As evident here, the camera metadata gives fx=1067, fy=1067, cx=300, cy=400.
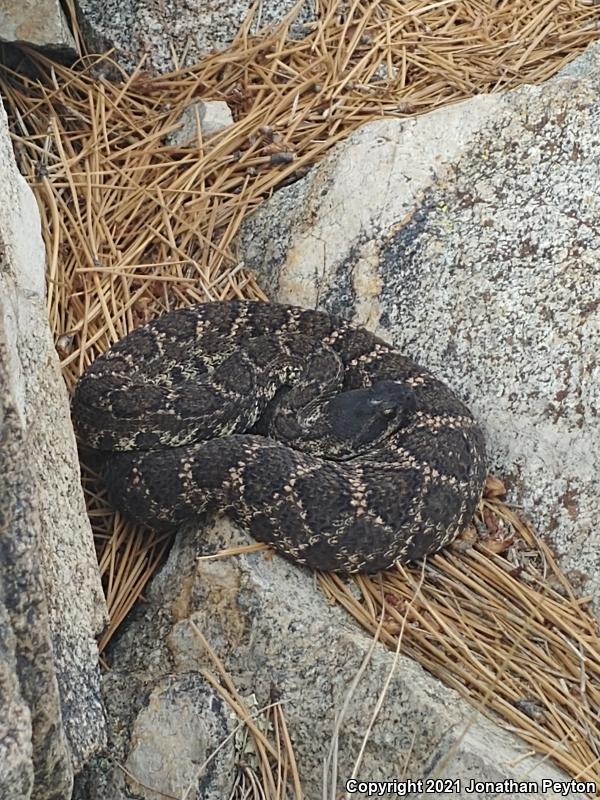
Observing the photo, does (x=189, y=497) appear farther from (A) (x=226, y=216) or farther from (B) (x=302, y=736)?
(A) (x=226, y=216)

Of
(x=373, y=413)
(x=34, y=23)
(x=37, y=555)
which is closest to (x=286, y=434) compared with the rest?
(x=373, y=413)

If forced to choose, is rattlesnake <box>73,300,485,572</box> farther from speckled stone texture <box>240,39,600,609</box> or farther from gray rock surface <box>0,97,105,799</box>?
gray rock surface <box>0,97,105,799</box>

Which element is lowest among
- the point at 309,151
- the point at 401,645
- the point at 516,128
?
the point at 401,645

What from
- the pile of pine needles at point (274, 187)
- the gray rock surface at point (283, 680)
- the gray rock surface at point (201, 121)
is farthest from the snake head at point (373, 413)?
the gray rock surface at point (201, 121)

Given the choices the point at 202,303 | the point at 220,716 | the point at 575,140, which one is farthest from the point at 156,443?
the point at 575,140

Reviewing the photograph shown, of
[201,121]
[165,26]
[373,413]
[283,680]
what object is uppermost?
[165,26]

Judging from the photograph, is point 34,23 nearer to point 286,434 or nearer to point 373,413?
point 286,434
